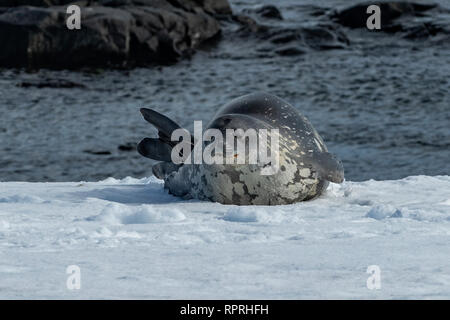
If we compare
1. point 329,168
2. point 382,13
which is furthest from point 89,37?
point 329,168

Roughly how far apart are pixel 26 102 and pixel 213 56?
18.2 feet

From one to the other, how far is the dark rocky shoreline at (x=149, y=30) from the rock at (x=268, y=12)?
3cm

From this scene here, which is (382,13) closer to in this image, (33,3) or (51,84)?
(33,3)

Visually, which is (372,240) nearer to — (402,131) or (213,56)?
(402,131)

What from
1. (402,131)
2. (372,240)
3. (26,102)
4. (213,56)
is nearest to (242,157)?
(372,240)

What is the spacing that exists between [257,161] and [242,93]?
1175cm

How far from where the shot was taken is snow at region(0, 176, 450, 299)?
4.78 m

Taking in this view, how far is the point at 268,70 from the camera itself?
826 inches

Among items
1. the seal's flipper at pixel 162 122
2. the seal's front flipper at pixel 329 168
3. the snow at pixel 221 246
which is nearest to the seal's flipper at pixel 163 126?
the seal's flipper at pixel 162 122

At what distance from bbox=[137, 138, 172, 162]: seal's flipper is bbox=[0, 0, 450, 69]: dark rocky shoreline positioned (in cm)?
1350

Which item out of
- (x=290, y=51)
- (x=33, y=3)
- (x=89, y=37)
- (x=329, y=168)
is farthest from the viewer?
(x=33, y=3)

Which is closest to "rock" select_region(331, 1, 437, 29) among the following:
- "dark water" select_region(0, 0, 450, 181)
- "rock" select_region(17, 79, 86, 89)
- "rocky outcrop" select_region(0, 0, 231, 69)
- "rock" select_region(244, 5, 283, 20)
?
"dark water" select_region(0, 0, 450, 181)

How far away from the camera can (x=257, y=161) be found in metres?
7.27
